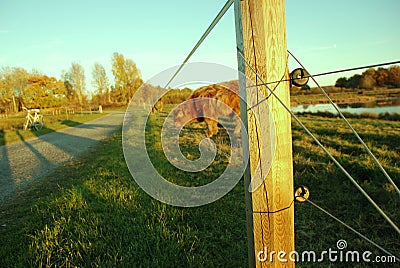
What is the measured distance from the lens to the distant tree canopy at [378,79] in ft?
36.1

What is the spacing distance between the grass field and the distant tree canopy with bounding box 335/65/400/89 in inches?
354

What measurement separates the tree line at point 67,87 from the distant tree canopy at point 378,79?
30.2 meters

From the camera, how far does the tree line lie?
38.7 meters

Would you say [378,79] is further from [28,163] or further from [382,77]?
[28,163]

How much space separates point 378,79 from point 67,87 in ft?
191

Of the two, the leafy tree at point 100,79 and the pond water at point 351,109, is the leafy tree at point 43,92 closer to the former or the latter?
the leafy tree at point 100,79

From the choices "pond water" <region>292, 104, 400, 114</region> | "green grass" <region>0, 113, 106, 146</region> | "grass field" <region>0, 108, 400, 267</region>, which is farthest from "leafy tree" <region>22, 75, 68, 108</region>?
"grass field" <region>0, 108, 400, 267</region>

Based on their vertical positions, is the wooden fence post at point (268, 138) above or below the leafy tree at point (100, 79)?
below

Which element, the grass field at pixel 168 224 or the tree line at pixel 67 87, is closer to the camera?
the grass field at pixel 168 224

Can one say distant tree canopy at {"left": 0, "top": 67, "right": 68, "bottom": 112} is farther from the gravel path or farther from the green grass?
the gravel path

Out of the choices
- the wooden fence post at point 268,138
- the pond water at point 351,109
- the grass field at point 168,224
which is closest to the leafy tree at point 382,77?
the pond water at point 351,109

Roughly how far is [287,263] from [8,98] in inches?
2051

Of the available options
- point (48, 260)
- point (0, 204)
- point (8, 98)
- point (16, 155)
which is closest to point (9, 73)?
A: point (8, 98)

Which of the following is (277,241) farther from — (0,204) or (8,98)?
(8,98)
